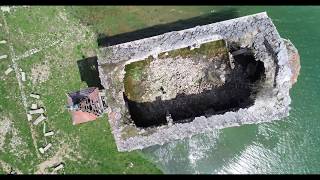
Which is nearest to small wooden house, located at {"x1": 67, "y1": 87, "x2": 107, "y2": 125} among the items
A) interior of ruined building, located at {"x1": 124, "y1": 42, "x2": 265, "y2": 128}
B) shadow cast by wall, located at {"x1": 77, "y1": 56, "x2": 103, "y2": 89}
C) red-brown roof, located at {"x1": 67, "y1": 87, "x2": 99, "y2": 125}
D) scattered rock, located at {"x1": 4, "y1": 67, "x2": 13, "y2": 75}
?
red-brown roof, located at {"x1": 67, "y1": 87, "x2": 99, "y2": 125}

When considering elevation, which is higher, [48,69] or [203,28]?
[203,28]

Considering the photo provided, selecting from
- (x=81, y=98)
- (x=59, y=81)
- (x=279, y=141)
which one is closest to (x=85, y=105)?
(x=81, y=98)

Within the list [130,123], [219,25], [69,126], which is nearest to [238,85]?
[219,25]

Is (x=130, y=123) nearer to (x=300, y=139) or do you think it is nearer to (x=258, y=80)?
(x=258, y=80)

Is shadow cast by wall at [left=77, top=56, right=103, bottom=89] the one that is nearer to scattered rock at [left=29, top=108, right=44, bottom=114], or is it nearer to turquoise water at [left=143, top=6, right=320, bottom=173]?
scattered rock at [left=29, top=108, right=44, bottom=114]

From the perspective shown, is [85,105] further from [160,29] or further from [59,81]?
[160,29]

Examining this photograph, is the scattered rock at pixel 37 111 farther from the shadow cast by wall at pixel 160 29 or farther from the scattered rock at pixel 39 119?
the shadow cast by wall at pixel 160 29
